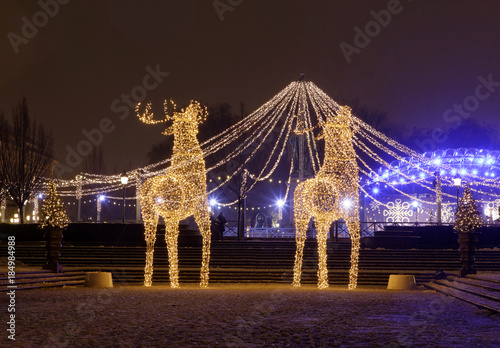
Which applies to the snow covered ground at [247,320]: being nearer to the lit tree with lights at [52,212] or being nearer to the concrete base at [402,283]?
the concrete base at [402,283]

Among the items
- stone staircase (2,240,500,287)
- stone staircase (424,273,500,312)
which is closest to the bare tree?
stone staircase (2,240,500,287)

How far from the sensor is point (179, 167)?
1742 centimetres

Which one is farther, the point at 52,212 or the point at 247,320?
the point at 52,212

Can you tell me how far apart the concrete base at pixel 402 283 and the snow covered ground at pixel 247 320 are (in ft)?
8.86

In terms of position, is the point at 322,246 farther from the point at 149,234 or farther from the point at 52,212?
the point at 52,212

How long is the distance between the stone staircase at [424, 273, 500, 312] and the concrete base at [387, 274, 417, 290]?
673mm

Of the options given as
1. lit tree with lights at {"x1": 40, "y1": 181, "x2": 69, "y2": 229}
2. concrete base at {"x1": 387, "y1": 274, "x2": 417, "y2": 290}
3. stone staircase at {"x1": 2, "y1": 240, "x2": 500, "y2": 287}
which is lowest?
concrete base at {"x1": 387, "y1": 274, "x2": 417, "y2": 290}

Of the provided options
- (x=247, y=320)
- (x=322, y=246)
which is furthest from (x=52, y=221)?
(x=247, y=320)

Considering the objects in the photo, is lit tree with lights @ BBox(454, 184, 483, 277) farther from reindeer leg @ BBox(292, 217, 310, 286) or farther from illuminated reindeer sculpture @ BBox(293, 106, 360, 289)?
reindeer leg @ BBox(292, 217, 310, 286)

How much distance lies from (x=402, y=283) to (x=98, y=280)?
32.0 feet

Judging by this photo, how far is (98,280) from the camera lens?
19.1 meters

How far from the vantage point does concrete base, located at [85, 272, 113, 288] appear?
19.0 metres

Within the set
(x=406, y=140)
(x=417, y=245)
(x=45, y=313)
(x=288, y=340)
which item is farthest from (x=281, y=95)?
(x=406, y=140)

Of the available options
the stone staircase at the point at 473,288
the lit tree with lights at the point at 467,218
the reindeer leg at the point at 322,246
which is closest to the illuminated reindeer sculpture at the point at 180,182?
the reindeer leg at the point at 322,246
